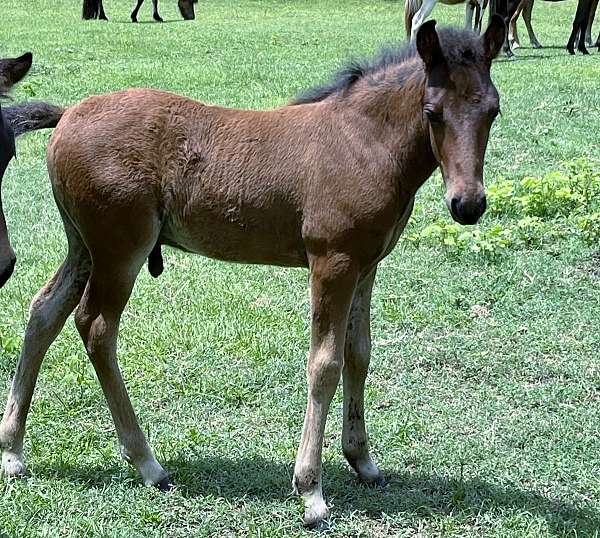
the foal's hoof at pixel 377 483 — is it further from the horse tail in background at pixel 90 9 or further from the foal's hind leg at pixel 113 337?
the horse tail in background at pixel 90 9

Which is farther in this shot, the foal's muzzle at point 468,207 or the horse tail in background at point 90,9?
the horse tail in background at point 90,9

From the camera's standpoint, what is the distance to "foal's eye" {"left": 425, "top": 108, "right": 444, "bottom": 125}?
335 centimetres

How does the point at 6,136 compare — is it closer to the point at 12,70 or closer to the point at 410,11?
the point at 12,70

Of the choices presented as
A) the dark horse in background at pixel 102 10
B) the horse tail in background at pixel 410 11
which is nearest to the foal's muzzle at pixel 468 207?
the horse tail in background at pixel 410 11

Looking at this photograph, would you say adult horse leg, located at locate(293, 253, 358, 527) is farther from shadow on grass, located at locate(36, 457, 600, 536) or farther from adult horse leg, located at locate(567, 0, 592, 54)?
adult horse leg, located at locate(567, 0, 592, 54)

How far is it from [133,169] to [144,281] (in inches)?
104

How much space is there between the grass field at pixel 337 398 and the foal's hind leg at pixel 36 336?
132mm

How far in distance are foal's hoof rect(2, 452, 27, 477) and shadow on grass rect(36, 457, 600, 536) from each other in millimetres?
101

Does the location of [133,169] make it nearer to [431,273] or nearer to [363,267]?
[363,267]

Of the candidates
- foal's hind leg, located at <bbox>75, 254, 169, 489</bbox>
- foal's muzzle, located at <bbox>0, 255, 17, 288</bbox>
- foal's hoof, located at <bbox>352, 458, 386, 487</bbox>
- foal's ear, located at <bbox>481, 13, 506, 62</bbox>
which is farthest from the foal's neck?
foal's muzzle, located at <bbox>0, 255, 17, 288</bbox>

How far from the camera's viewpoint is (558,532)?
3.59m

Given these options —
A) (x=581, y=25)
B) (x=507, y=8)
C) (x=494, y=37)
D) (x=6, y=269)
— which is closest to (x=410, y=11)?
(x=507, y=8)

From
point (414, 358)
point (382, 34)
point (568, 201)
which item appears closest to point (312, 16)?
point (382, 34)

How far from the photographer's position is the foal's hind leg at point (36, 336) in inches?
154
